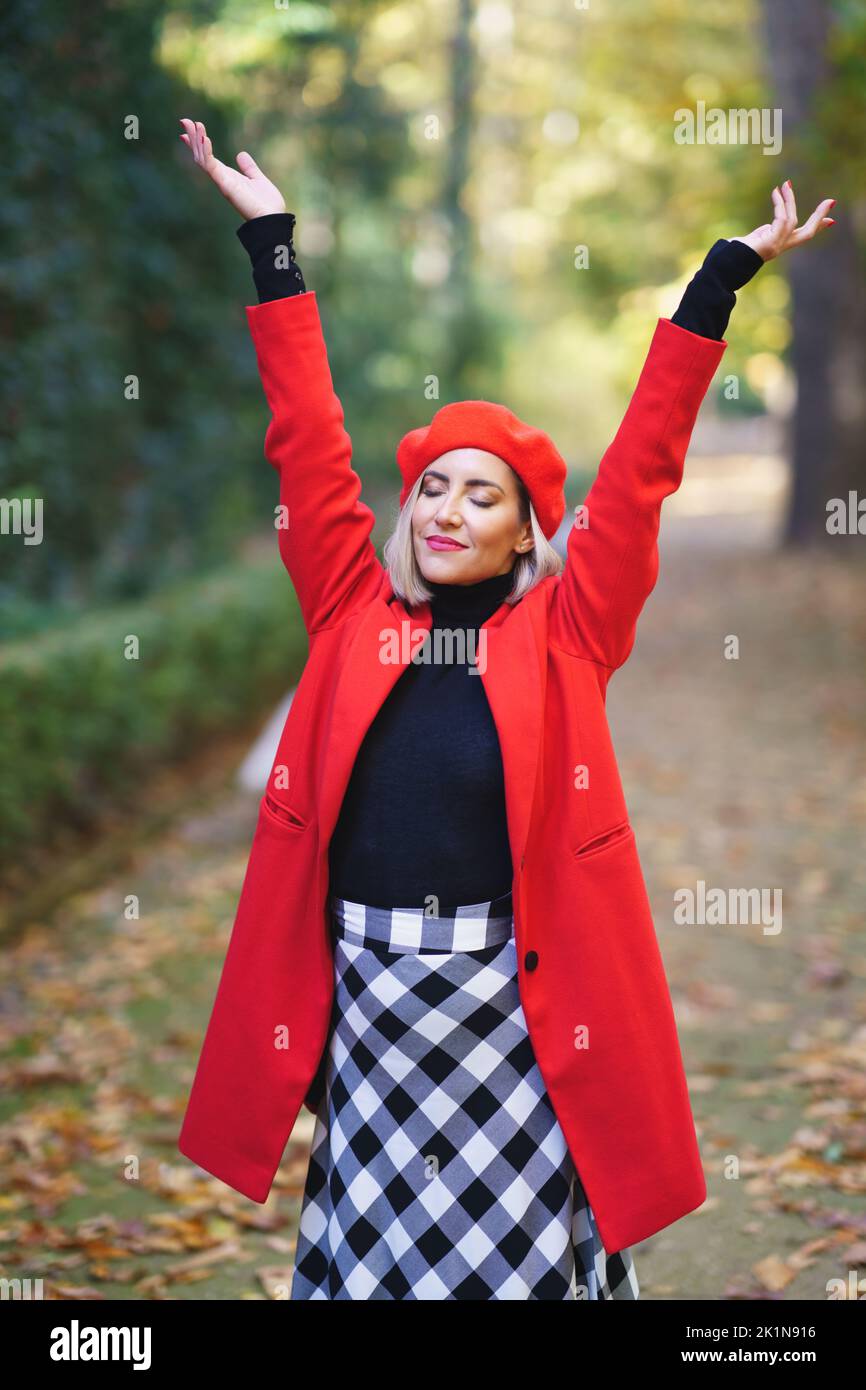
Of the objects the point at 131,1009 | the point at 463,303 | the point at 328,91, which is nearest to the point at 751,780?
the point at 131,1009

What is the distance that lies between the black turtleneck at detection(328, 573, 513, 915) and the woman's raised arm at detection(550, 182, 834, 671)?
247 mm

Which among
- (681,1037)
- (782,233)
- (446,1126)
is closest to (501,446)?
(782,233)

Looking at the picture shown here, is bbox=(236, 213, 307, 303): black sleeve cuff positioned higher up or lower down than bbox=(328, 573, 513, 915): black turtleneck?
higher up

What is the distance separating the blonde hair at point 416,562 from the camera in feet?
8.58

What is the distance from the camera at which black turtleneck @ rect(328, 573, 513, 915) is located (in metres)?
A: 2.50

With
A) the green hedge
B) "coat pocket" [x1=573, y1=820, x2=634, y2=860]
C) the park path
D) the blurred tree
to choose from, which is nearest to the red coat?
"coat pocket" [x1=573, y1=820, x2=634, y2=860]

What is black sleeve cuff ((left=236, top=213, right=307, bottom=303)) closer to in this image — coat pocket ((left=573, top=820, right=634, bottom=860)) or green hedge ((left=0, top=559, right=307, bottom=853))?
coat pocket ((left=573, top=820, right=634, bottom=860))

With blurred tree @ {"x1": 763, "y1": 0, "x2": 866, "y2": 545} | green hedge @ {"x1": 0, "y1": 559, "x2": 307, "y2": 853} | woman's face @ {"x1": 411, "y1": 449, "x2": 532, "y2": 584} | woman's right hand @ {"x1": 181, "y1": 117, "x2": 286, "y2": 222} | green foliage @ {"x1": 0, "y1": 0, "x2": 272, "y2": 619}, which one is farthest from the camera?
blurred tree @ {"x1": 763, "y1": 0, "x2": 866, "y2": 545}

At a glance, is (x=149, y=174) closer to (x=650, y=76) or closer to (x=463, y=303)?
(x=650, y=76)

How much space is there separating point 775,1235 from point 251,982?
2.02m

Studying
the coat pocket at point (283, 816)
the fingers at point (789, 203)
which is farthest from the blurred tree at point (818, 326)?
the coat pocket at point (283, 816)

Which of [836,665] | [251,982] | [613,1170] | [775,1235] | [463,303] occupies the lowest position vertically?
[775,1235]

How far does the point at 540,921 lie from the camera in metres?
2.51

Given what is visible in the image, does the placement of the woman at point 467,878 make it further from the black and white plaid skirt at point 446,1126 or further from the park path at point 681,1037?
the park path at point 681,1037
